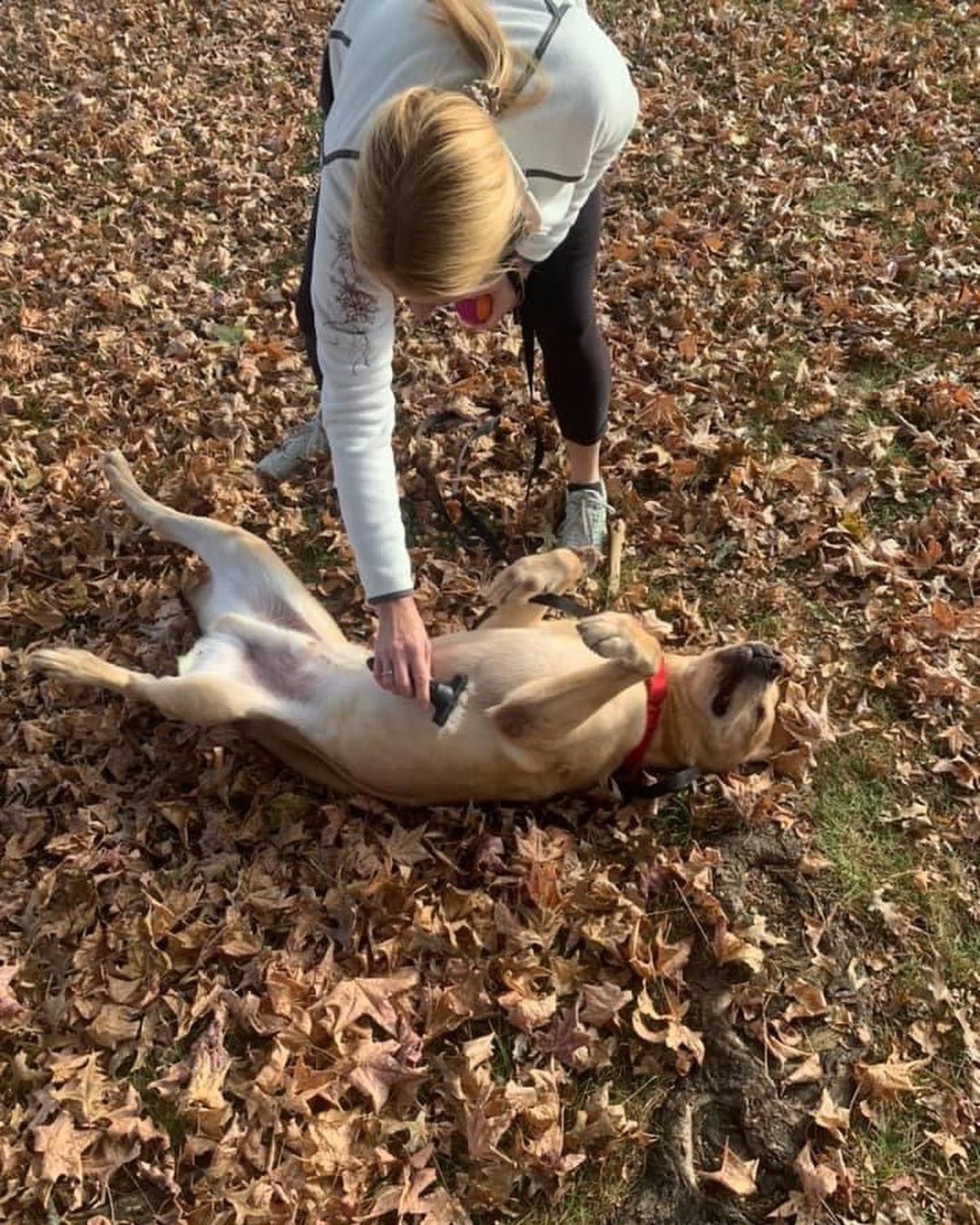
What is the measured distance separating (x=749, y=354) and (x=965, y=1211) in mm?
3958

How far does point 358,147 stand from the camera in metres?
2.44

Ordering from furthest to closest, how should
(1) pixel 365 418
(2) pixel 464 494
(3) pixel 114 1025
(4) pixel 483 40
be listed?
1. (2) pixel 464 494
2. (3) pixel 114 1025
3. (1) pixel 365 418
4. (4) pixel 483 40

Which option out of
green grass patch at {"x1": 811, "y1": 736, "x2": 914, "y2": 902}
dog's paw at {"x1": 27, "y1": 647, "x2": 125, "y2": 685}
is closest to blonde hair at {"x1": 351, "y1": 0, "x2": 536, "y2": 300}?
dog's paw at {"x1": 27, "y1": 647, "x2": 125, "y2": 685}

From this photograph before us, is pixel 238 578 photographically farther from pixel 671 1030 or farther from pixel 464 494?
pixel 671 1030

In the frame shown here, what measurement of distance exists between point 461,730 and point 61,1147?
173 cm

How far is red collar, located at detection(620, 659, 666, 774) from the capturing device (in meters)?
3.49

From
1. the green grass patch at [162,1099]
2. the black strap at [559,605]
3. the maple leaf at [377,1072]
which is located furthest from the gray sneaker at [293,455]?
the maple leaf at [377,1072]

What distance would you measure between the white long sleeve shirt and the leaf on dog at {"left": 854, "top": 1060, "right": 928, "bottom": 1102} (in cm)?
212

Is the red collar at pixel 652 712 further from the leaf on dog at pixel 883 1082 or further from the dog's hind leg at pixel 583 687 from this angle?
the leaf on dog at pixel 883 1082

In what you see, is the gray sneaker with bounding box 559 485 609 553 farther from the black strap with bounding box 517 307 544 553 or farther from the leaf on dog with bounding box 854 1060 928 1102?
the leaf on dog with bounding box 854 1060 928 1102

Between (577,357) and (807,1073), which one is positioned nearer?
(807,1073)

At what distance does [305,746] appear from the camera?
370 cm

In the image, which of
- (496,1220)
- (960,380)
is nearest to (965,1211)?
(496,1220)

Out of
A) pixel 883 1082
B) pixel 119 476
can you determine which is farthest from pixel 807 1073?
pixel 119 476
